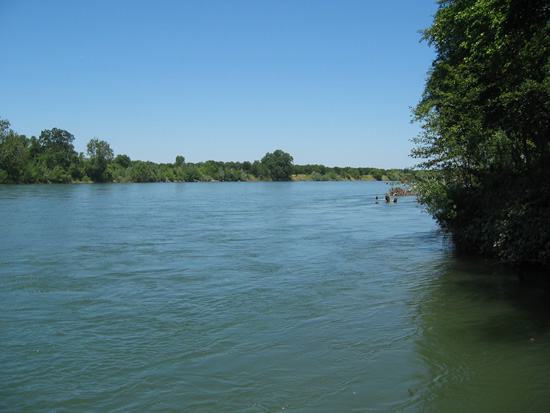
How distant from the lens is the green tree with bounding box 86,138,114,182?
12594cm

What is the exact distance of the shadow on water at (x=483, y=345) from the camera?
5844 mm

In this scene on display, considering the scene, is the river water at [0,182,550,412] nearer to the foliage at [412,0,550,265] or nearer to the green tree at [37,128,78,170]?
the foliage at [412,0,550,265]

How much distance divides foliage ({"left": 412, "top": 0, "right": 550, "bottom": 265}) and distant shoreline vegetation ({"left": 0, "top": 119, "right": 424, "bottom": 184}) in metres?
102

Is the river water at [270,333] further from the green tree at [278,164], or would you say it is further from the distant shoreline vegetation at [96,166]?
the green tree at [278,164]

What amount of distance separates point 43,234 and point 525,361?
22235 mm

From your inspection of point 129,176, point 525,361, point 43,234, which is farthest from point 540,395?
point 129,176

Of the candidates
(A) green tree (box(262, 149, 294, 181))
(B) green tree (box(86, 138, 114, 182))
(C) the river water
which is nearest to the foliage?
(C) the river water

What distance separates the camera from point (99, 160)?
4998 inches

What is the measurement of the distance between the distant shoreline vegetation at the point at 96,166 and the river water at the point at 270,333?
9566 centimetres

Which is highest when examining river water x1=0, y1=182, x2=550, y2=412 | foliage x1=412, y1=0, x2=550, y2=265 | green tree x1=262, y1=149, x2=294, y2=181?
green tree x1=262, y1=149, x2=294, y2=181

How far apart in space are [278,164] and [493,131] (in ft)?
572

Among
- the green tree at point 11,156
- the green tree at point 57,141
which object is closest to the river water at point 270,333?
the green tree at point 11,156

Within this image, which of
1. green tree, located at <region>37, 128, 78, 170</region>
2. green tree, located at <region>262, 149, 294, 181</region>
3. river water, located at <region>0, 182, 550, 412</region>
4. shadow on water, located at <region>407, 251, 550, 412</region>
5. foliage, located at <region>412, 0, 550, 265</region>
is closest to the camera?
shadow on water, located at <region>407, 251, 550, 412</region>

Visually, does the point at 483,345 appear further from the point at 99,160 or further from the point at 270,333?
the point at 99,160
